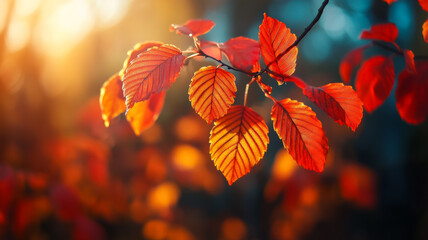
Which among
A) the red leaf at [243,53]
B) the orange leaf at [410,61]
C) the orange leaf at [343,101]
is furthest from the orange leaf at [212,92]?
the orange leaf at [410,61]

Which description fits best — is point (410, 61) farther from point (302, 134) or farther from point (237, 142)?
point (237, 142)

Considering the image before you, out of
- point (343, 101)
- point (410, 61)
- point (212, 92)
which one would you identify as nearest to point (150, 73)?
point (212, 92)

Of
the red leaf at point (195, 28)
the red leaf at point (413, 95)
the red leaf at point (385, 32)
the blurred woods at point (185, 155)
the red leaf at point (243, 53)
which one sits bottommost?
the blurred woods at point (185, 155)

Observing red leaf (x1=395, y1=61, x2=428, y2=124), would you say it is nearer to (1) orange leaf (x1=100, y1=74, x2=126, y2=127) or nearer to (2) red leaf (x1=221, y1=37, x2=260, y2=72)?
(2) red leaf (x1=221, y1=37, x2=260, y2=72)

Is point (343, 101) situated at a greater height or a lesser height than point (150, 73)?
lesser

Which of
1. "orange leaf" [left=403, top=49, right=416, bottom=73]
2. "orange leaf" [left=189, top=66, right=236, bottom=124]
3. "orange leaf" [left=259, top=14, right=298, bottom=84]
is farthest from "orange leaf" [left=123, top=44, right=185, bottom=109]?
"orange leaf" [left=403, top=49, right=416, bottom=73]

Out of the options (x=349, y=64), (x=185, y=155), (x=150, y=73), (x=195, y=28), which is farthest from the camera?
(x=185, y=155)

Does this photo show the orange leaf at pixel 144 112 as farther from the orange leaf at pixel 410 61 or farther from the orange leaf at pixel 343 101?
the orange leaf at pixel 410 61
